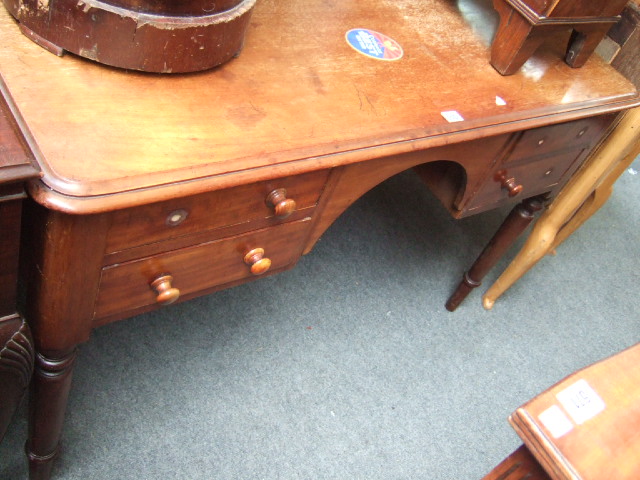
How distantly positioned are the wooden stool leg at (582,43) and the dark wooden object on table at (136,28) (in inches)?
29.7

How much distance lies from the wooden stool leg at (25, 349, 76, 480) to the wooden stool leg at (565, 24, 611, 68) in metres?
1.10

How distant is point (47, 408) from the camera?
967mm

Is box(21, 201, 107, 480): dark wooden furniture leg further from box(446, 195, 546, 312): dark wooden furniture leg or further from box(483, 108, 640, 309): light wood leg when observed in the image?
box(483, 108, 640, 309): light wood leg

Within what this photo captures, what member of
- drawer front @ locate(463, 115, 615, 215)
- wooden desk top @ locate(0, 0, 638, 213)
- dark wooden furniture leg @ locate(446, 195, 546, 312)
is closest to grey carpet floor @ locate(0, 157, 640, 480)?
dark wooden furniture leg @ locate(446, 195, 546, 312)

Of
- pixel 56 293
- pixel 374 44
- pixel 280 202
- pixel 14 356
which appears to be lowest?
pixel 14 356

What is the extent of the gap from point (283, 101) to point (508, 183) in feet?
1.98

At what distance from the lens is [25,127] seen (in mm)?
706

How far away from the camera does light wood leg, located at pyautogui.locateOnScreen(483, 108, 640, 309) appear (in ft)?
4.71

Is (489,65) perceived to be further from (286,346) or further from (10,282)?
(10,282)

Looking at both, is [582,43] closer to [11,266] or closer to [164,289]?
[164,289]

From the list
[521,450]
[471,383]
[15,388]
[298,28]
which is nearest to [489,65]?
[298,28]

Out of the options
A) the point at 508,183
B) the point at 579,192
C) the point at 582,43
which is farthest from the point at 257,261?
the point at 579,192

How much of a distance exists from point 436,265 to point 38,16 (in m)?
1.38

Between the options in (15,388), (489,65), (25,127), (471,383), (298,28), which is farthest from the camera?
Answer: (471,383)
